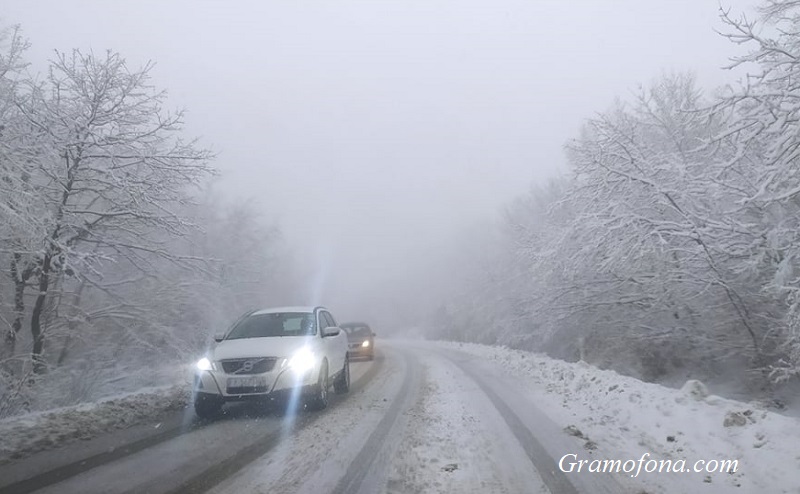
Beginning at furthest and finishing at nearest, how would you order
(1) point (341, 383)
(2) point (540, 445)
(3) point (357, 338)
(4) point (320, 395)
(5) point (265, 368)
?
(3) point (357, 338)
(1) point (341, 383)
(4) point (320, 395)
(5) point (265, 368)
(2) point (540, 445)

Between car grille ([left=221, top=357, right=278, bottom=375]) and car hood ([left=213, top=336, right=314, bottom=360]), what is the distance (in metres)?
0.06

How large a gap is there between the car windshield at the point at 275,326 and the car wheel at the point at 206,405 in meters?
1.39

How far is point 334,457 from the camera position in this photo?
5406 millimetres

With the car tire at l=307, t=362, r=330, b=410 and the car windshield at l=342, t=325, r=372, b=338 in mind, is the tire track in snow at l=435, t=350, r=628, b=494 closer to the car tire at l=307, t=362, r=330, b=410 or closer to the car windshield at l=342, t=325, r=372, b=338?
the car tire at l=307, t=362, r=330, b=410

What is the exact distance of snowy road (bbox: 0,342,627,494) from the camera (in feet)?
14.7

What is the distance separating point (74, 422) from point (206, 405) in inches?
65.8

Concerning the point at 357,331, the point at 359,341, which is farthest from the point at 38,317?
the point at 357,331

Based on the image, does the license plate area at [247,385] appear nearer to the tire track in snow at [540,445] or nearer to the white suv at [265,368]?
the white suv at [265,368]

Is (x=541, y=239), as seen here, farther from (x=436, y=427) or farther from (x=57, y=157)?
(x=57, y=157)

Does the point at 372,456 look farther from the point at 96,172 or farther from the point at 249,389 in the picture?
the point at 96,172

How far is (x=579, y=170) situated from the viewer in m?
14.2

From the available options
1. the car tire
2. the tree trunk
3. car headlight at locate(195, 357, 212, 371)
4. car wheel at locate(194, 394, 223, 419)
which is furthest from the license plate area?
the tree trunk

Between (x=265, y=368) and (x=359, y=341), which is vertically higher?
(x=359, y=341)

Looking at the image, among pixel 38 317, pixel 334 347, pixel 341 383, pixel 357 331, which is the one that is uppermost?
pixel 38 317
